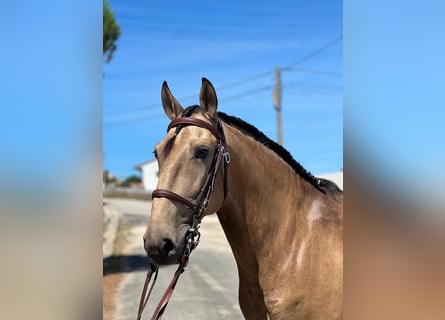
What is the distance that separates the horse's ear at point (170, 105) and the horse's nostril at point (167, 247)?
2.45 feet

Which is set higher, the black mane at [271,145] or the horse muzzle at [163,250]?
the black mane at [271,145]

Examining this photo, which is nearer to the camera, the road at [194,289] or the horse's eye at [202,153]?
the horse's eye at [202,153]

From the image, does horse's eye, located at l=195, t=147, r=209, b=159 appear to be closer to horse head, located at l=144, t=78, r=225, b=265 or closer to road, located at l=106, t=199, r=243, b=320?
horse head, located at l=144, t=78, r=225, b=265

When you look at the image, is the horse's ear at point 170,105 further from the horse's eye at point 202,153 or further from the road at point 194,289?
the road at point 194,289

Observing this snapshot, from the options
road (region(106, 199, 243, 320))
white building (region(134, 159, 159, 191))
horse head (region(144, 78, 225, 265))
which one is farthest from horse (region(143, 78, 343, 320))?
white building (region(134, 159, 159, 191))

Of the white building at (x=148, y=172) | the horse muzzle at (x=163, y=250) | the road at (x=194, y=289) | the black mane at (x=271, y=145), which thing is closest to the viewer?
the horse muzzle at (x=163, y=250)

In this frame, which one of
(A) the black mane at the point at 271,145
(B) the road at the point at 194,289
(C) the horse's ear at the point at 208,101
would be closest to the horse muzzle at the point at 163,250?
(C) the horse's ear at the point at 208,101

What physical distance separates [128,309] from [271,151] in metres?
4.51

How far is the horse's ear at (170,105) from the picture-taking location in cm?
230

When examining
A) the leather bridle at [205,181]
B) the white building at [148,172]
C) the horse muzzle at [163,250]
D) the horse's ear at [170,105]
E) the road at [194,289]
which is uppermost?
the horse's ear at [170,105]

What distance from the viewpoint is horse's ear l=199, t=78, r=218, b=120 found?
217cm

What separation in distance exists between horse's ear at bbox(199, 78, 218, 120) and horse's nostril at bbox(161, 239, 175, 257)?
0.72 metres
